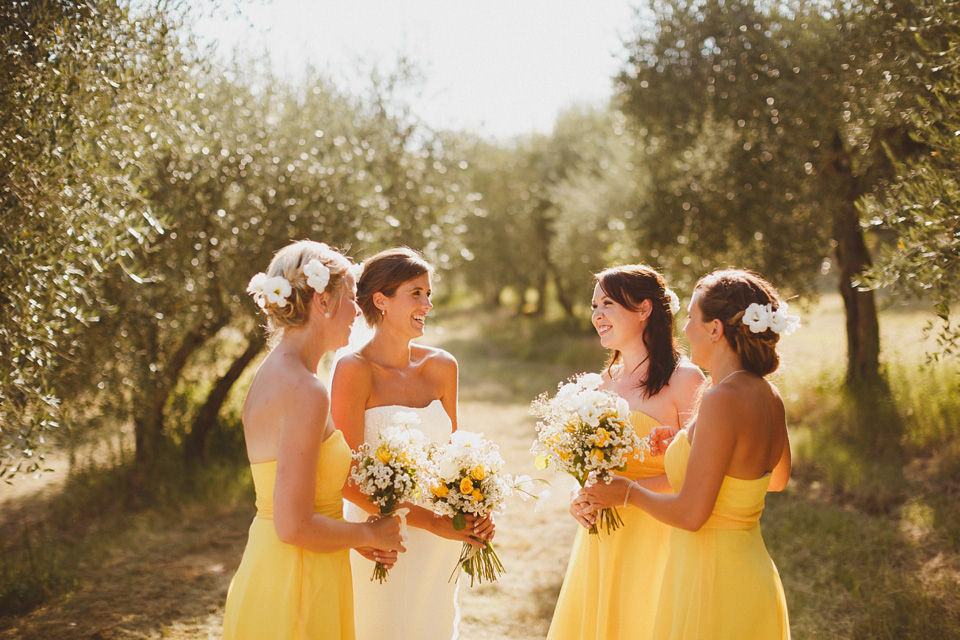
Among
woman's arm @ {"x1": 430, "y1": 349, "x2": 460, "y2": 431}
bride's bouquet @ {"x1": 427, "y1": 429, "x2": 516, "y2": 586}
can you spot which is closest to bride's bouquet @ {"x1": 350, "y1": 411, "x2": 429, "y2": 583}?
bride's bouquet @ {"x1": 427, "y1": 429, "x2": 516, "y2": 586}

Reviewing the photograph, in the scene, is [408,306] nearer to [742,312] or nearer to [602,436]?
[602,436]

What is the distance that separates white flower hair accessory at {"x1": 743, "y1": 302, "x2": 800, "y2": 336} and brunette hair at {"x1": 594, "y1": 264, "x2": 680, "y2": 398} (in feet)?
3.36

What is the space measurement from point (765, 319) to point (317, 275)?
6.59 feet

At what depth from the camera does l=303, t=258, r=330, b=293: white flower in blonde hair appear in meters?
3.17

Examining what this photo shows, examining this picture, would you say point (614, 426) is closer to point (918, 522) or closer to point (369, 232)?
point (918, 522)

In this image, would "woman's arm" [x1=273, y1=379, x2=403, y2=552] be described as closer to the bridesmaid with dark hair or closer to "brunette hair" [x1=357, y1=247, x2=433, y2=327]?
"brunette hair" [x1=357, y1=247, x2=433, y2=327]

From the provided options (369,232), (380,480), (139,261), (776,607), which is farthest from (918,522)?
(139,261)

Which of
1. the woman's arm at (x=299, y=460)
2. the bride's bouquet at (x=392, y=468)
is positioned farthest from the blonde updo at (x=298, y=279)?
the bride's bouquet at (x=392, y=468)

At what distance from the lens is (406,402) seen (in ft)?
14.5

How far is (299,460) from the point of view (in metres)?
2.97

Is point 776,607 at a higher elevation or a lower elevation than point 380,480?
lower

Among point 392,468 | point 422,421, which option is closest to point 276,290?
point 392,468

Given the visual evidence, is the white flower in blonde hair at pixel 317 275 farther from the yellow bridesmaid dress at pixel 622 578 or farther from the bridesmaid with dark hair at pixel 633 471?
the yellow bridesmaid dress at pixel 622 578

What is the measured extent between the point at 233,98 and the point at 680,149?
7133 millimetres
